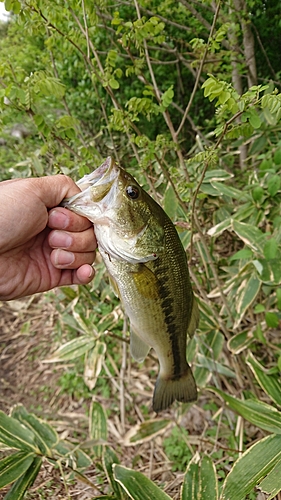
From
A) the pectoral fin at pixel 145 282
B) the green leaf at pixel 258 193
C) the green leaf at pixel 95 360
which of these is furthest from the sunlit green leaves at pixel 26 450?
the green leaf at pixel 258 193

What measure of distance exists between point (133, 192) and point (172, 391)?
909 mm

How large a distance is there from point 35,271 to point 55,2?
1143 millimetres

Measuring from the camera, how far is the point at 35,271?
5.41 ft

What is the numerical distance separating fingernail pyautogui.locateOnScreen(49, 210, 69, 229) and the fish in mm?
40

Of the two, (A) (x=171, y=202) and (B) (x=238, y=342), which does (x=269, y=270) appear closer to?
(B) (x=238, y=342)

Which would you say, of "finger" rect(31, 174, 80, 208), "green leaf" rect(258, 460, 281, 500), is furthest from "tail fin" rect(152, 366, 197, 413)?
"finger" rect(31, 174, 80, 208)

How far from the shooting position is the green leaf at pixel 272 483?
52.7 inches

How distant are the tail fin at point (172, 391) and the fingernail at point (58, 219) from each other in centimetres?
79

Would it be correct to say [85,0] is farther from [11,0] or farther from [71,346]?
[71,346]

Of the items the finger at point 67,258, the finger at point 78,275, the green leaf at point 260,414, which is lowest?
the green leaf at point 260,414

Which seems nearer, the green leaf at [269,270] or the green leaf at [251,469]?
the green leaf at [251,469]

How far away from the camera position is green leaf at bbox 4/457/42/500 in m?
1.63

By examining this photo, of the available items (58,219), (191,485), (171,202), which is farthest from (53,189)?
(191,485)

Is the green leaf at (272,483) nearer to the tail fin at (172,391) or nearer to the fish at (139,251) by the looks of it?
the tail fin at (172,391)
